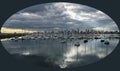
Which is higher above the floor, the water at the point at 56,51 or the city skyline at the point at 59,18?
the city skyline at the point at 59,18

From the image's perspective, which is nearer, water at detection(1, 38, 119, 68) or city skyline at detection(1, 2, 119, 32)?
city skyline at detection(1, 2, 119, 32)

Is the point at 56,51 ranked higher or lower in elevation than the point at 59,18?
lower

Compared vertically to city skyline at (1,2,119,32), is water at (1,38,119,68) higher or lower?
lower

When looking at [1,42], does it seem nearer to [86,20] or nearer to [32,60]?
[32,60]

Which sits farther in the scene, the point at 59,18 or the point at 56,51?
the point at 56,51

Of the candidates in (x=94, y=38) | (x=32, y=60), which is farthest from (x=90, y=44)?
(x=32, y=60)

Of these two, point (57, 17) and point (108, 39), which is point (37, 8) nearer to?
point (57, 17)

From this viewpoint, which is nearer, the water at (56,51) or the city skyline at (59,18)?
the city skyline at (59,18)

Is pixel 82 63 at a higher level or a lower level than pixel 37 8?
lower
